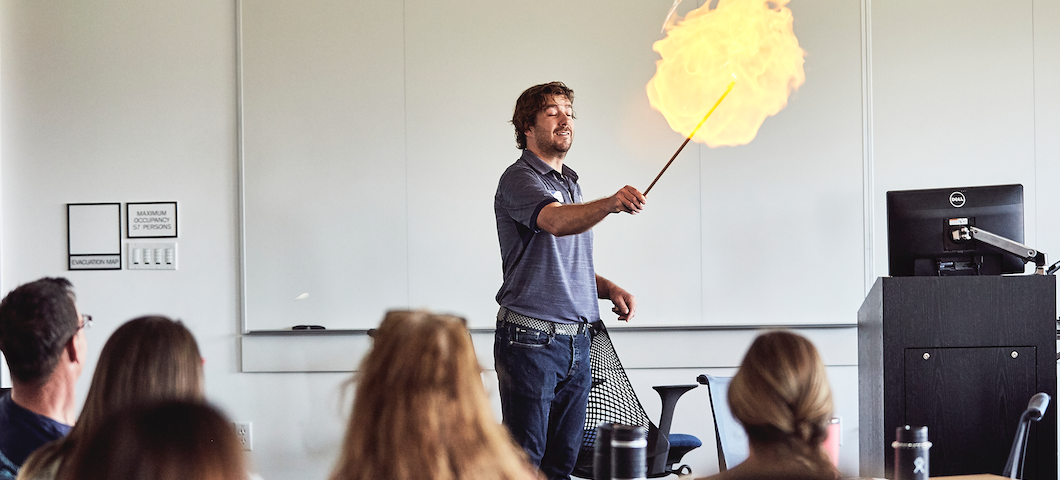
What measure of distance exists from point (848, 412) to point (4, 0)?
459cm

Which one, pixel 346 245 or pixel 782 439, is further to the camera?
pixel 346 245

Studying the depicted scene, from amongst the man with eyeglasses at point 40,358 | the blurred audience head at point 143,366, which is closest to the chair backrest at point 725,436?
the blurred audience head at point 143,366

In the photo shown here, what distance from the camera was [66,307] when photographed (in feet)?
6.36

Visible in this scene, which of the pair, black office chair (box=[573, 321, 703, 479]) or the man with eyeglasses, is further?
black office chair (box=[573, 321, 703, 479])

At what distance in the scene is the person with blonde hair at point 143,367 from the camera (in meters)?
1.55

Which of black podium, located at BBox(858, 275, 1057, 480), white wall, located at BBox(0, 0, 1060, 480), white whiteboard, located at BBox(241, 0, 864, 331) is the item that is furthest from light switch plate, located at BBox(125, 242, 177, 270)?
black podium, located at BBox(858, 275, 1057, 480)

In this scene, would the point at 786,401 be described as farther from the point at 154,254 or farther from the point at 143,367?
the point at 154,254

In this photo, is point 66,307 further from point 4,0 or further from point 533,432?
point 4,0

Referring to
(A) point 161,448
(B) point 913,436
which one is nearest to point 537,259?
(B) point 913,436

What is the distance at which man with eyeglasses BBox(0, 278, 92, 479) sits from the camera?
1772 millimetres

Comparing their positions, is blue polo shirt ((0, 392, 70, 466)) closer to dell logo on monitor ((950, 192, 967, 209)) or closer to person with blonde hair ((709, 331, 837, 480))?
person with blonde hair ((709, 331, 837, 480))

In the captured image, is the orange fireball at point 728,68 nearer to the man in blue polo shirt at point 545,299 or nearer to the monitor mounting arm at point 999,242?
the man in blue polo shirt at point 545,299

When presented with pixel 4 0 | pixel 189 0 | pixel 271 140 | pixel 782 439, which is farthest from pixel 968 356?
pixel 4 0

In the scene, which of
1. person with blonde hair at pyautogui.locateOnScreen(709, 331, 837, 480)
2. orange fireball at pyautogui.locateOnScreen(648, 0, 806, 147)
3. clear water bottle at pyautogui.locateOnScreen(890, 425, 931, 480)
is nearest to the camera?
person with blonde hair at pyautogui.locateOnScreen(709, 331, 837, 480)
